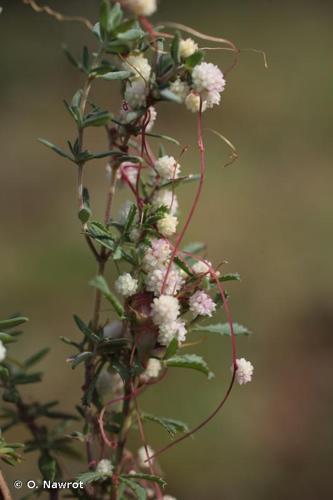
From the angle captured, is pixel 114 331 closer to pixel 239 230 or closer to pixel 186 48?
pixel 186 48

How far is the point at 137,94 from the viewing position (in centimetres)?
52

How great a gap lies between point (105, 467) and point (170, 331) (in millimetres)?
127

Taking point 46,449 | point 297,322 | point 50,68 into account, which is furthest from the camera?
point 50,68

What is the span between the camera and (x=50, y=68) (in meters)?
3.17

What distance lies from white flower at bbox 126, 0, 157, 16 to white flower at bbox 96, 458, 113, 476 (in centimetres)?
33

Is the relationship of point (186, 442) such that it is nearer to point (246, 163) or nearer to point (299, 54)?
point (246, 163)

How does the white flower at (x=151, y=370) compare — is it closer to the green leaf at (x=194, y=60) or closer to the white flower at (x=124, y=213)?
the white flower at (x=124, y=213)

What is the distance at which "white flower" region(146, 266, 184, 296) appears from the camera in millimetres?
523

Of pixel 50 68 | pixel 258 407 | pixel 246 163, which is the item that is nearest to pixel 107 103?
pixel 50 68

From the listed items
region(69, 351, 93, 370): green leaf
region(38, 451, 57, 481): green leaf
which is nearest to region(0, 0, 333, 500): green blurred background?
region(38, 451, 57, 481): green leaf

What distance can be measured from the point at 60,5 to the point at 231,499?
259 cm

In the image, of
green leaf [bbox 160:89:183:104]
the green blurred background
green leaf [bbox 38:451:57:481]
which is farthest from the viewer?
the green blurred background

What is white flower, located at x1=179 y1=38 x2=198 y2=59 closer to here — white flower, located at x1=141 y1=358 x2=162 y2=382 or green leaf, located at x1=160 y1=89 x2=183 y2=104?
green leaf, located at x1=160 y1=89 x2=183 y2=104

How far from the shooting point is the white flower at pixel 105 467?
555 mm
